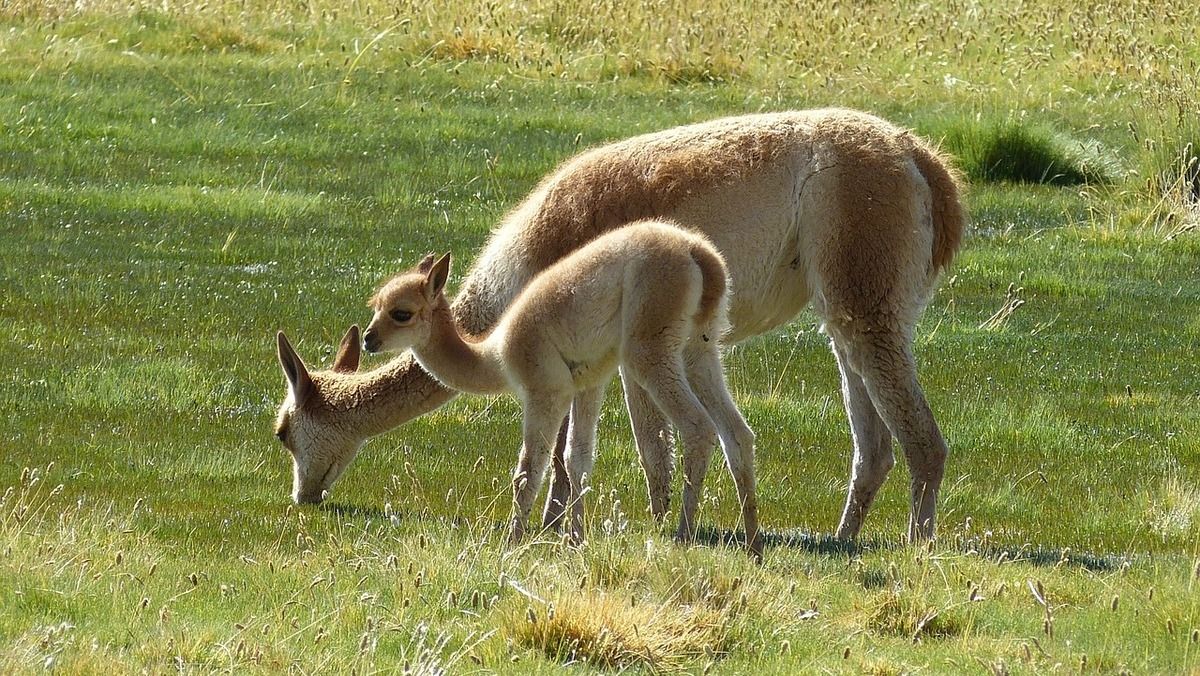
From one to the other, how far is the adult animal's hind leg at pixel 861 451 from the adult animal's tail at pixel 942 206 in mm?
688

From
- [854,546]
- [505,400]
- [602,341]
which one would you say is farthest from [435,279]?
[505,400]

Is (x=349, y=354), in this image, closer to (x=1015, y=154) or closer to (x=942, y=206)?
(x=942, y=206)

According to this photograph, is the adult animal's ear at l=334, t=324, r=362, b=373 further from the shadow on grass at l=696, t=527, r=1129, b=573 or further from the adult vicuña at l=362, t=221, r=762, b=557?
the shadow on grass at l=696, t=527, r=1129, b=573

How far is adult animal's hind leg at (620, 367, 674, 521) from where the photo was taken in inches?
331

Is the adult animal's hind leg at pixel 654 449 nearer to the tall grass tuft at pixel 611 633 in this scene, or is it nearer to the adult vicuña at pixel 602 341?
the adult vicuña at pixel 602 341

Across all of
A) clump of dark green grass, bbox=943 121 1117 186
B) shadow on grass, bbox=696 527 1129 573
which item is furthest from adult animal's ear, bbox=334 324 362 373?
clump of dark green grass, bbox=943 121 1117 186

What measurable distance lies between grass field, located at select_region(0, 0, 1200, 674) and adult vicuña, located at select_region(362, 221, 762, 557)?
51cm

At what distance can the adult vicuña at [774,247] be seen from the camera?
27.9 ft

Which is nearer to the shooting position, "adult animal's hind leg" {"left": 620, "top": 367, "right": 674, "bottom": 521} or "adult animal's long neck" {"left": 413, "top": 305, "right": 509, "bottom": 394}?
"adult animal's long neck" {"left": 413, "top": 305, "right": 509, "bottom": 394}

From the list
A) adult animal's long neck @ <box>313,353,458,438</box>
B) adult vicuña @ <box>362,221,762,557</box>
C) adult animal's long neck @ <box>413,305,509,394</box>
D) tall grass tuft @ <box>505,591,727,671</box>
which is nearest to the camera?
tall grass tuft @ <box>505,591,727,671</box>

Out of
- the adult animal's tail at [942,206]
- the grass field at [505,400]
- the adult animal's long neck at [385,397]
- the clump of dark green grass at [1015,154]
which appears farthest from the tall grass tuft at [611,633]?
the clump of dark green grass at [1015,154]

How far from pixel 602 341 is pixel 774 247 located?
1.39 meters

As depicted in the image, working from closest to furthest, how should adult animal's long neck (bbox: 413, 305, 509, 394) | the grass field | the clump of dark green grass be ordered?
the grass field < adult animal's long neck (bbox: 413, 305, 509, 394) < the clump of dark green grass

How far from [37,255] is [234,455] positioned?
6.37m
